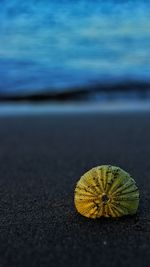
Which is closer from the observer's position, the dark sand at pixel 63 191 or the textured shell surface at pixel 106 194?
the dark sand at pixel 63 191

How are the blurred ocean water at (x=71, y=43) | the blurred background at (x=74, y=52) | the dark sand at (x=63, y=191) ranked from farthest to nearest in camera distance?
the blurred ocean water at (x=71, y=43) < the blurred background at (x=74, y=52) < the dark sand at (x=63, y=191)

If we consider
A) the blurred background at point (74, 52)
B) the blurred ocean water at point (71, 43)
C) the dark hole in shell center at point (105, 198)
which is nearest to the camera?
the dark hole in shell center at point (105, 198)

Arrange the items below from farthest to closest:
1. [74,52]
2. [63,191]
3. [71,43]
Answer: [71,43]
[74,52]
[63,191]

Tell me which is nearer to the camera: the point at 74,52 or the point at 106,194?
the point at 106,194

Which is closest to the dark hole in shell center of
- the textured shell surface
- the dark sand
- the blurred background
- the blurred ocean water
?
the textured shell surface

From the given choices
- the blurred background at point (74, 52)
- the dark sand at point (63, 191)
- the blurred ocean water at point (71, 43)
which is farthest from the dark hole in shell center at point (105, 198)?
the blurred ocean water at point (71, 43)

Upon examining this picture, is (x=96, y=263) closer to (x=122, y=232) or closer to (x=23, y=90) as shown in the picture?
(x=122, y=232)

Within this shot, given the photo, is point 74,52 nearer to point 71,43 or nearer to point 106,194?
point 71,43

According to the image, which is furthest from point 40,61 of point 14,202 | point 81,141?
point 14,202

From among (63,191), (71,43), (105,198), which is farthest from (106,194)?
(71,43)

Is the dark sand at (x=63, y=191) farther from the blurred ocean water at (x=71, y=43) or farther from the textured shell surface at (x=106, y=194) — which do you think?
the blurred ocean water at (x=71, y=43)
